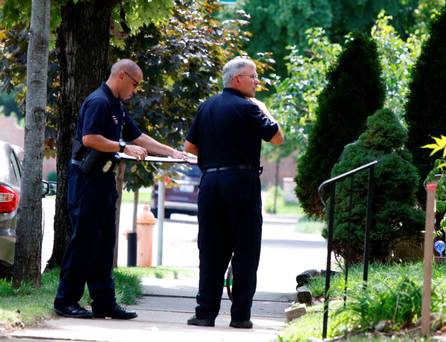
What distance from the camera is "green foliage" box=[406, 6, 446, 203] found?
14.3m

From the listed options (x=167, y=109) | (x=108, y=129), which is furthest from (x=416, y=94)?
(x=108, y=129)

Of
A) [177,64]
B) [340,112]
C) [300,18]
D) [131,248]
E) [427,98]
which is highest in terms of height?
[300,18]

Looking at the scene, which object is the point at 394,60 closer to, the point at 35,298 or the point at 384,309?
the point at 35,298

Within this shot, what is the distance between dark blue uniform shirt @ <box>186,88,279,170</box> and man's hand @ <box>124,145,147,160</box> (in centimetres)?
47

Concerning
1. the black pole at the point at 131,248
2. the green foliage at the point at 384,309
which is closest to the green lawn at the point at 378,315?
the green foliage at the point at 384,309

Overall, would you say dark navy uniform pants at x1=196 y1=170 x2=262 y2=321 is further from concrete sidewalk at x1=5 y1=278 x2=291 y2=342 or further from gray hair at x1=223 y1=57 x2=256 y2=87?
gray hair at x1=223 y1=57 x2=256 y2=87

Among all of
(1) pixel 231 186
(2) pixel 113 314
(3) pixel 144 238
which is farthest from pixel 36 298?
(3) pixel 144 238

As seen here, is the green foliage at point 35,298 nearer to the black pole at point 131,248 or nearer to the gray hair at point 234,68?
the gray hair at point 234,68

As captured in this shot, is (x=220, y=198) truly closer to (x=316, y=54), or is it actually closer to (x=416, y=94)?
(x=416, y=94)

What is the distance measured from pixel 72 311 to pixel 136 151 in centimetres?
126

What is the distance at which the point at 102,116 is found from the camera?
8719 millimetres

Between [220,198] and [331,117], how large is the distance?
A: 6661 millimetres

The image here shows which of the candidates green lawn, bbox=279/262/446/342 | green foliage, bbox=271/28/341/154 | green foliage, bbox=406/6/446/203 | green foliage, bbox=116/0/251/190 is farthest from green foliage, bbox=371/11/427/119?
green lawn, bbox=279/262/446/342

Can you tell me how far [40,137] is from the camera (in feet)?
34.4
